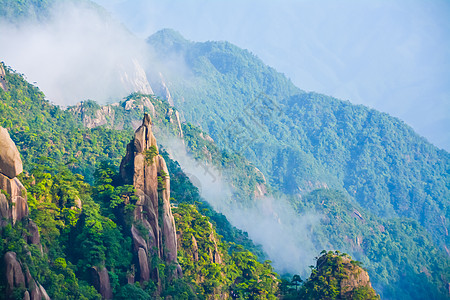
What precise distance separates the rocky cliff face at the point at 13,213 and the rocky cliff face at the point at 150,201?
10.4m

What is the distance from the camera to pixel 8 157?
42.0 m

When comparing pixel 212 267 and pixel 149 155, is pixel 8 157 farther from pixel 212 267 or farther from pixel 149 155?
pixel 212 267

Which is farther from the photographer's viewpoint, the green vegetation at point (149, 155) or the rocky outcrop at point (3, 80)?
the rocky outcrop at point (3, 80)

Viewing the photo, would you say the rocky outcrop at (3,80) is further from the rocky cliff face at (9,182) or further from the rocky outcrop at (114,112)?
the rocky cliff face at (9,182)

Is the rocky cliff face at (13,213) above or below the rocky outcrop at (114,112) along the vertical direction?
below

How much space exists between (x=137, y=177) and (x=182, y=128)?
86173 millimetres

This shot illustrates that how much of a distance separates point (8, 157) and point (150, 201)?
1568cm

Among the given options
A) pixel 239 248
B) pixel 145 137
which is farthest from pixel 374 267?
pixel 145 137

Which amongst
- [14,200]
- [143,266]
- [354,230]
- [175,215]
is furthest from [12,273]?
[354,230]

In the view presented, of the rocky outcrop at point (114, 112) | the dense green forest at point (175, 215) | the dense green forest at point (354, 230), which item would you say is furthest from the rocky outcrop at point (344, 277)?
the rocky outcrop at point (114, 112)

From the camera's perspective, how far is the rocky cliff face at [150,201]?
177 feet

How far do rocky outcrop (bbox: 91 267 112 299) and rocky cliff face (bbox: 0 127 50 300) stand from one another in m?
5.06

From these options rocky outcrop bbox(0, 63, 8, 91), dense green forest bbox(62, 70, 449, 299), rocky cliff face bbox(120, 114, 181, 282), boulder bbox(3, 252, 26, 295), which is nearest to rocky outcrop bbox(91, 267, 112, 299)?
rocky cliff face bbox(120, 114, 181, 282)

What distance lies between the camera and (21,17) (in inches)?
6900
